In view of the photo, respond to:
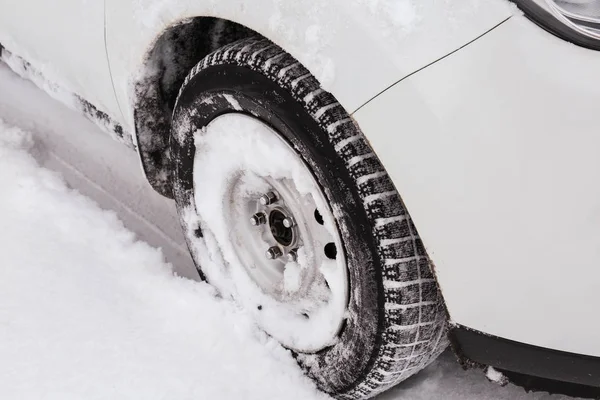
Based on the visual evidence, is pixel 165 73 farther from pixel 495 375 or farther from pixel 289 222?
pixel 495 375

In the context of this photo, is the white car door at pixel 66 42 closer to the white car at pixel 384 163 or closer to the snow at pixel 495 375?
the white car at pixel 384 163

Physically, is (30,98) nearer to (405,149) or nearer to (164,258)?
(164,258)

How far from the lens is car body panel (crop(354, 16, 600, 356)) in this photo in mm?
1214

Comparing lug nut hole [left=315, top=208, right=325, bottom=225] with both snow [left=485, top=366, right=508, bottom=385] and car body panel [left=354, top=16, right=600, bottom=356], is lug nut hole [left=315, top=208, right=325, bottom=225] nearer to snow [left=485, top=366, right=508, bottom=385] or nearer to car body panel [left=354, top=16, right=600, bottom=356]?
car body panel [left=354, top=16, right=600, bottom=356]

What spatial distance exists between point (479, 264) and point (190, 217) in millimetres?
1043

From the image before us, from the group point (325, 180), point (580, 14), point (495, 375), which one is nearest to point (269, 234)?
point (325, 180)

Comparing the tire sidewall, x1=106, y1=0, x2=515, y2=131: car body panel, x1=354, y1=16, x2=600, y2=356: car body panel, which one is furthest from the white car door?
x1=354, y1=16, x2=600, y2=356: car body panel

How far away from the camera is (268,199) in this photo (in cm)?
187

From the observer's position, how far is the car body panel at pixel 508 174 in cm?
121

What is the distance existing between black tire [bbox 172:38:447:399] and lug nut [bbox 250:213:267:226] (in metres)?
0.31

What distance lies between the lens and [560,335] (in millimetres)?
1372

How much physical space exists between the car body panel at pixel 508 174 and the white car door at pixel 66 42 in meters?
1.03

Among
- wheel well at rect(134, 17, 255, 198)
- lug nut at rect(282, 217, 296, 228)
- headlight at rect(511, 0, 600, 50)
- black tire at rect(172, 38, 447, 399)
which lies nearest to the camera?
headlight at rect(511, 0, 600, 50)

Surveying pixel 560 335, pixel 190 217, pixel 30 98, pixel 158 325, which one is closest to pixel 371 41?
pixel 560 335
